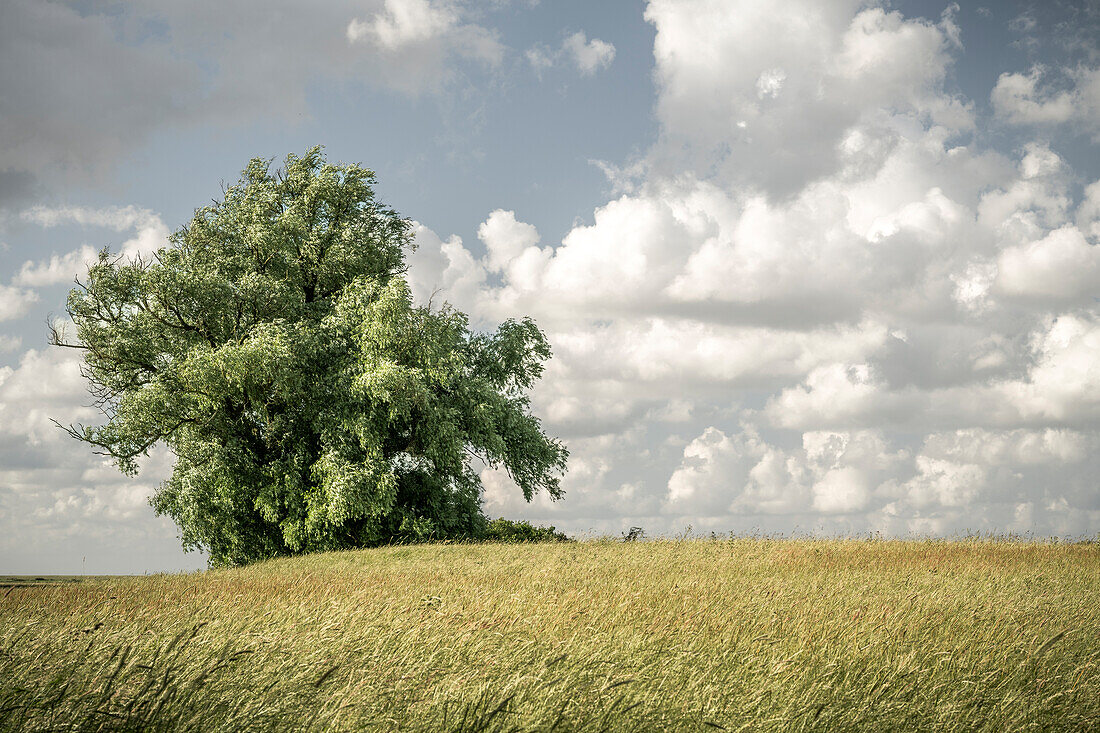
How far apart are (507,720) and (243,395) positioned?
68.9 ft

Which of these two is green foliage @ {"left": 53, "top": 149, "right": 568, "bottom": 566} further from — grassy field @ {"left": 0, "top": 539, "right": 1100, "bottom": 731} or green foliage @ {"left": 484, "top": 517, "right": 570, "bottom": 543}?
grassy field @ {"left": 0, "top": 539, "right": 1100, "bottom": 731}

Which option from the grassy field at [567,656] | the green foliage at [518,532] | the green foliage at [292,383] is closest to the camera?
the grassy field at [567,656]

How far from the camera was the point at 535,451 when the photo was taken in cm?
2800

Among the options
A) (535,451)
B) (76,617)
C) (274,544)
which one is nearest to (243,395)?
(274,544)

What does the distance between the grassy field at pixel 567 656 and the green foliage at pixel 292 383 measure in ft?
29.2

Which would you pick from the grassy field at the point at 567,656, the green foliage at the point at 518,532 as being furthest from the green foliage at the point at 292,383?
the grassy field at the point at 567,656

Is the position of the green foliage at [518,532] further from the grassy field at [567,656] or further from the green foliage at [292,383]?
the grassy field at [567,656]

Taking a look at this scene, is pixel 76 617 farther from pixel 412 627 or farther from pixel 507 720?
pixel 507 720

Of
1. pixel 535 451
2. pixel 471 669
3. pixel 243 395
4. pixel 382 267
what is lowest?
pixel 471 669

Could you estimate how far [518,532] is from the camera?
95.0ft

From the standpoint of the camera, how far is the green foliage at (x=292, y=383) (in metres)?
23.2

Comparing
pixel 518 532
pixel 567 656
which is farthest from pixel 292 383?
pixel 567 656

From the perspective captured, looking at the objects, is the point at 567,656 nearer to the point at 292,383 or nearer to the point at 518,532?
the point at 292,383

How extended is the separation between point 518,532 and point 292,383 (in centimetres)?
1033
